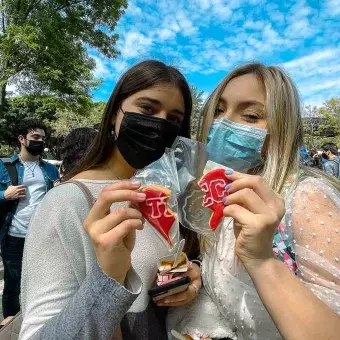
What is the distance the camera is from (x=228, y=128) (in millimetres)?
1532

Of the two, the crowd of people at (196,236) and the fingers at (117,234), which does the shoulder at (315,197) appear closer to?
the crowd of people at (196,236)

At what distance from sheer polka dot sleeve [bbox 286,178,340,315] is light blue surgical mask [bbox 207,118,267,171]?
1.16 ft

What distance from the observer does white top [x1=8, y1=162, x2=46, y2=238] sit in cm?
384

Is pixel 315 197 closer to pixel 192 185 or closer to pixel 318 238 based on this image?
pixel 318 238

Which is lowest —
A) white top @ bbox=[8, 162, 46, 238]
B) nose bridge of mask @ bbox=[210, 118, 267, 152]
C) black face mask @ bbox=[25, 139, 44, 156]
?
white top @ bbox=[8, 162, 46, 238]

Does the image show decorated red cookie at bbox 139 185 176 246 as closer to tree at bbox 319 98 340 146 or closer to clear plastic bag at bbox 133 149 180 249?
clear plastic bag at bbox 133 149 180 249

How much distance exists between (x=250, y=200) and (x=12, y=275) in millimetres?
3775

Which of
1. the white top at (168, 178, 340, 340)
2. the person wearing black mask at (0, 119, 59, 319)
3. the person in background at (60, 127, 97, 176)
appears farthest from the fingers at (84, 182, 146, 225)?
the person wearing black mask at (0, 119, 59, 319)

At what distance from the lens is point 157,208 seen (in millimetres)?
1082

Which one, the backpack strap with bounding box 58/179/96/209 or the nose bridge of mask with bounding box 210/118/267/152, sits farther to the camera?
the nose bridge of mask with bounding box 210/118/267/152

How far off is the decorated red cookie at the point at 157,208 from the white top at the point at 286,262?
14.7 inches

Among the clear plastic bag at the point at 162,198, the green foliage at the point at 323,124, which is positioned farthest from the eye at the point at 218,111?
the green foliage at the point at 323,124

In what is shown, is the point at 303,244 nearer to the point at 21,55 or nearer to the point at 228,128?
the point at 228,128

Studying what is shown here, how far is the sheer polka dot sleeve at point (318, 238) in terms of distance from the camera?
1.07 m
